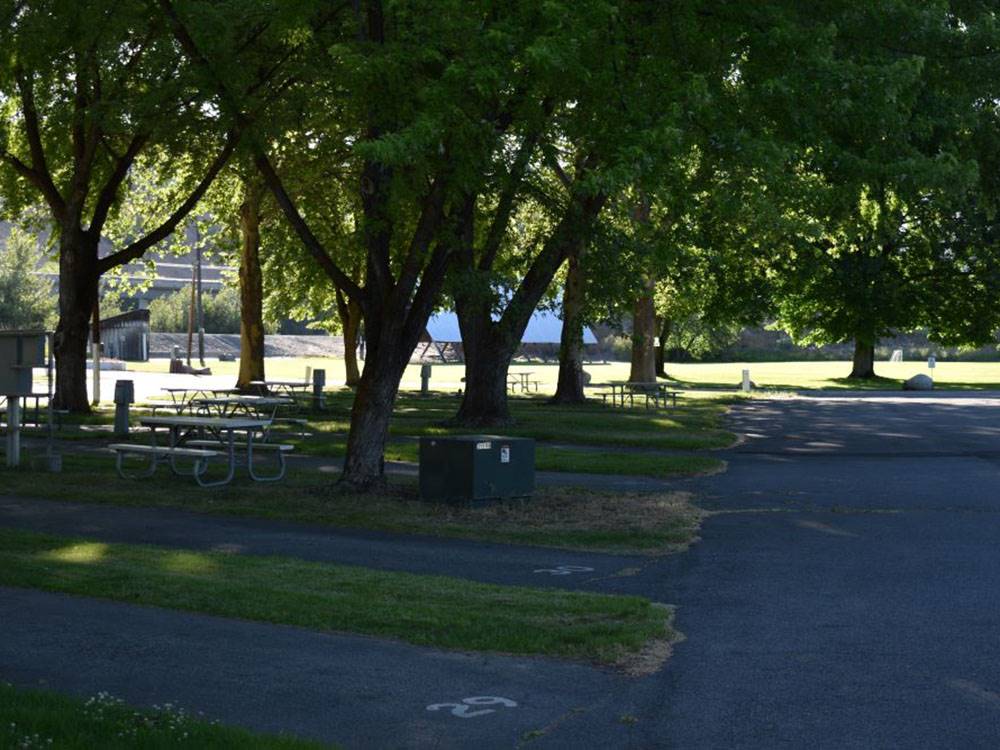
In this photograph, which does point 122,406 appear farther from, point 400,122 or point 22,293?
point 22,293

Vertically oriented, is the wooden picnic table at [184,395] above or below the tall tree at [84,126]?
below

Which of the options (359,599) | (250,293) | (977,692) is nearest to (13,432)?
(359,599)

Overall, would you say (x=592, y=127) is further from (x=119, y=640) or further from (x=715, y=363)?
(x=715, y=363)

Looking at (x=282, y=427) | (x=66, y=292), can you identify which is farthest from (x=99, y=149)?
(x=282, y=427)

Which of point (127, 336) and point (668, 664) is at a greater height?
point (127, 336)

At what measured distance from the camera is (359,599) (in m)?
9.82

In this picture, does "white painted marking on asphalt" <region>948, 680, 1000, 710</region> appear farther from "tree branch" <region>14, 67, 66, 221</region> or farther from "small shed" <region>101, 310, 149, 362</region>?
"small shed" <region>101, 310, 149, 362</region>

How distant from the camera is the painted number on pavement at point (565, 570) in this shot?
38.4 feet

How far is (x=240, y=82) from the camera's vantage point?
16.9 meters

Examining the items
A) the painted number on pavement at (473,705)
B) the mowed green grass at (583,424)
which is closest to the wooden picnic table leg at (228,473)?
the mowed green grass at (583,424)

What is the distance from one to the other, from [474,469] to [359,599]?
597cm

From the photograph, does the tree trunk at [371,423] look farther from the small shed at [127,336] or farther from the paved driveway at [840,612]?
the small shed at [127,336]

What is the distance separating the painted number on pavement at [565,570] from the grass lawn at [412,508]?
1115 mm

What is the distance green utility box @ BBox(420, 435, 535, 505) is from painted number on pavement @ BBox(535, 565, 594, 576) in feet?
12.5
